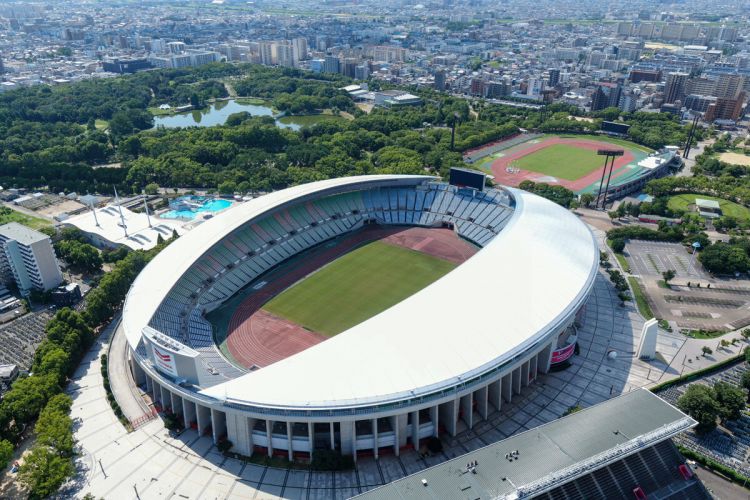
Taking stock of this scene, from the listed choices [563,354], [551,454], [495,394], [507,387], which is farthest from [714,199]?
[551,454]

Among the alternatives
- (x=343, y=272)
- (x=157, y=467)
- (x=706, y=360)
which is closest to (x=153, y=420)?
(x=157, y=467)

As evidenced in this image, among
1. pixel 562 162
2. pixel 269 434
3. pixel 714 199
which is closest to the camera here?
pixel 269 434

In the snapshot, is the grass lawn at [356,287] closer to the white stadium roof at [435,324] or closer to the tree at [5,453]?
the white stadium roof at [435,324]

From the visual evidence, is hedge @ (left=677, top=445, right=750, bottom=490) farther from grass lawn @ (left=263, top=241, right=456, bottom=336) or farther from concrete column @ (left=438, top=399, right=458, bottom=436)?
grass lawn @ (left=263, top=241, right=456, bottom=336)

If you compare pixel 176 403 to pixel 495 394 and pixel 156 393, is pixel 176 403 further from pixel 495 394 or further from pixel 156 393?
pixel 495 394

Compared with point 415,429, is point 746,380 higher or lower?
lower

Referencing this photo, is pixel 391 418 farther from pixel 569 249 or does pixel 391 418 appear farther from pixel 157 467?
pixel 569 249

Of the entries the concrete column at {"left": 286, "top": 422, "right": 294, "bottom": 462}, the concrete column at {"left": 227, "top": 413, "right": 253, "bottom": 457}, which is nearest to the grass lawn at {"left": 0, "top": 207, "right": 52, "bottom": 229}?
the concrete column at {"left": 227, "top": 413, "right": 253, "bottom": 457}
